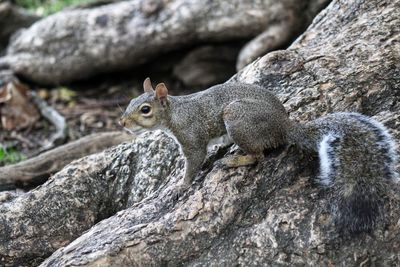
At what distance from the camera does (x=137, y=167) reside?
4082 mm

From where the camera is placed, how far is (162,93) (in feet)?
11.0

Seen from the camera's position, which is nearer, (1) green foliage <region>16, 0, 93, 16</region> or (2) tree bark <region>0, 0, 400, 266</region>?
(2) tree bark <region>0, 0, 400, 266</region>

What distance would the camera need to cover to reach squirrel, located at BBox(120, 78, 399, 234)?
9.55 ft

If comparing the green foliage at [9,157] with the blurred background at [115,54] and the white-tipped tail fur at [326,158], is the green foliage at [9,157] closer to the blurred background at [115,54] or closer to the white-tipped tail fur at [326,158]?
the blurred background at [115,54]

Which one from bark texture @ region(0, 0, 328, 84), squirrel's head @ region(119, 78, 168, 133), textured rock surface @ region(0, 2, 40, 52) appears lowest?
squirrel's head @ region(119, 78, 168, 133)

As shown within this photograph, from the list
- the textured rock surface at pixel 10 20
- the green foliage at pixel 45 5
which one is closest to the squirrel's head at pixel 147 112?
the textured rock surface at pixel 10 20

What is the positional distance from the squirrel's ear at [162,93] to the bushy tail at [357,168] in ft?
2.86

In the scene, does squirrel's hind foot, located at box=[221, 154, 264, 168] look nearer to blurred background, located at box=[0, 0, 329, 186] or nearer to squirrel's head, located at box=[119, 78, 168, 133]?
squirrel's head, located at box=[119, 78, 168, 133]

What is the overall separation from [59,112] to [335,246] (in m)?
4.68

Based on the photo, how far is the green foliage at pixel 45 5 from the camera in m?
9.26

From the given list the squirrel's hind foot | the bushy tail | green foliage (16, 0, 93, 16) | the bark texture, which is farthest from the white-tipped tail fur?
green foliage (16, 0, 93, 16)

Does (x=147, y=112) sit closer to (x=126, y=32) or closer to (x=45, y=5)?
(x=126, y=32)

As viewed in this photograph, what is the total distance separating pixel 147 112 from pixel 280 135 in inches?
27.9

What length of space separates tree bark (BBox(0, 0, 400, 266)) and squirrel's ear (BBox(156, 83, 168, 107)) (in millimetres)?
412
